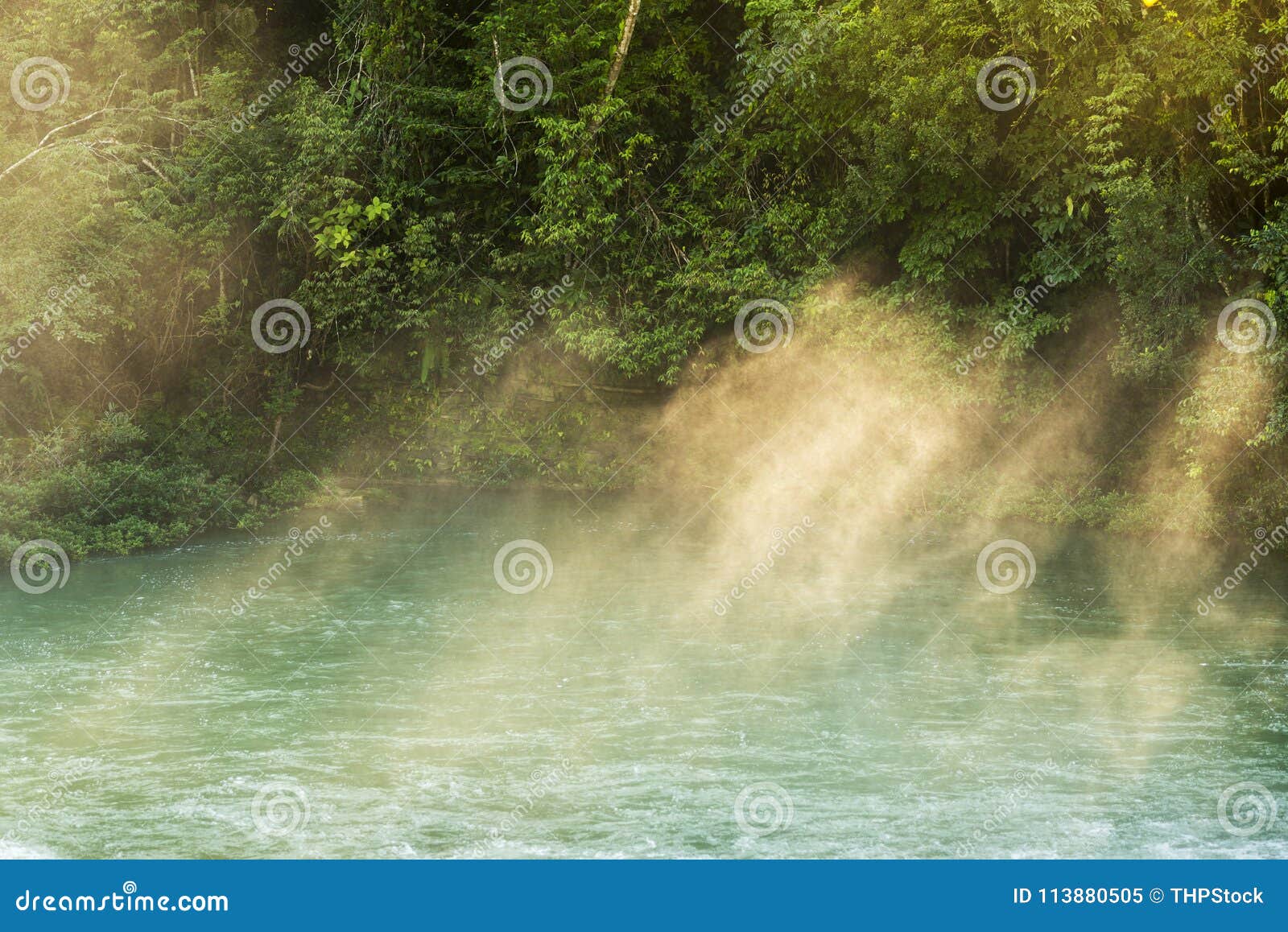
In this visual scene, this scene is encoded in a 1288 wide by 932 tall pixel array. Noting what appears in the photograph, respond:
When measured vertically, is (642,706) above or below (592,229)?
below

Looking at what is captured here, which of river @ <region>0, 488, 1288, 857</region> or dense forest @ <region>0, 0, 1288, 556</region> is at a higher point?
dense forest @ <region>0, 0, 1288, 556</region>

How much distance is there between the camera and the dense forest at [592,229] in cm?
1833

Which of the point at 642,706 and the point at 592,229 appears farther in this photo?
the point at 592,229

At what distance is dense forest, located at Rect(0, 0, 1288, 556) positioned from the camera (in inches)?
722

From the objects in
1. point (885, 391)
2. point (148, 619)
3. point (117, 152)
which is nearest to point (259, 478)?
point (117, 152)

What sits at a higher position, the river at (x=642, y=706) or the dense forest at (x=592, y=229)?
the dense forest at (x=592, y=229)

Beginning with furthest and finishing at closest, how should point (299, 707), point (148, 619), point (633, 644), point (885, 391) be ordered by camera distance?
point (885, 391) → point (148, 619) → point (633, 644) → point (299, 707)

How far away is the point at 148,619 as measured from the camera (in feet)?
49.5

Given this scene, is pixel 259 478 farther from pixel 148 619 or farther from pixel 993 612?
pixel 993 612

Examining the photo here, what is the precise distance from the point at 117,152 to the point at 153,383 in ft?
12.4

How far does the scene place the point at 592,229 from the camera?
23094 mm

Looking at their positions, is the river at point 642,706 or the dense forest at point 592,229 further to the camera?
the dense forest at point 592,229

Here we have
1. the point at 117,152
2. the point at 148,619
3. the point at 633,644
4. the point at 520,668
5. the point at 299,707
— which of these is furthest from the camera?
the point at 117,152

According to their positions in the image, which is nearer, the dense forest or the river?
the river
